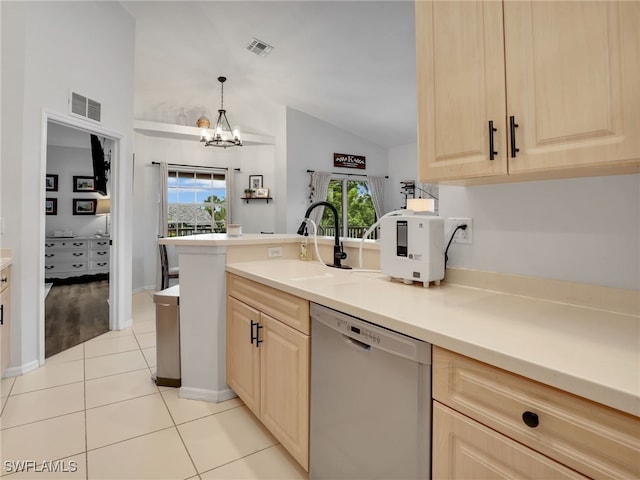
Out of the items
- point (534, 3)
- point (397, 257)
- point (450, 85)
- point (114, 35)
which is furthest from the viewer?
point (114, 35)

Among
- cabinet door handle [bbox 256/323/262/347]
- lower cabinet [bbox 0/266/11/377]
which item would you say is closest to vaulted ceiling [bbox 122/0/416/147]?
lower cabinet [bbox 0/266/11/377]

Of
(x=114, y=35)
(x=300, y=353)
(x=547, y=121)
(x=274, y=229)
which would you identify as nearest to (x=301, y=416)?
(x=300, y=353)

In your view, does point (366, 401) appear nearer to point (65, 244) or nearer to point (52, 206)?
point (65, 244)

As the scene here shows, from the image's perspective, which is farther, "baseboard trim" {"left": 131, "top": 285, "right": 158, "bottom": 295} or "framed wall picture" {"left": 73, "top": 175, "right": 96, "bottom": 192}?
"framed wall picture" {"left": 73, "top": 175, "right": 96, "bottom": 192}

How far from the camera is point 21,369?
2.62 metres

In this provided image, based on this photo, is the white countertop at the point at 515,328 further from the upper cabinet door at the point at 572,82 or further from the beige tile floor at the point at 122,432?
the beige tile floor at the point at 122,432

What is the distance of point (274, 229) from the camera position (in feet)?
21.4

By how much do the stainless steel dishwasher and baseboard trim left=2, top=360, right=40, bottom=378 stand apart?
258cm

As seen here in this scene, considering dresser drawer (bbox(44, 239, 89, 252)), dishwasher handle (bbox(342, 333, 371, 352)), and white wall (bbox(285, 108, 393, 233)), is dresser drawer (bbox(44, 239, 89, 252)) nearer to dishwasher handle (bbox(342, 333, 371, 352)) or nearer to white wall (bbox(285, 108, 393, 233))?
white wall (bbox(285, 108, 393, 233))

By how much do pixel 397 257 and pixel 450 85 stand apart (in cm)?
77

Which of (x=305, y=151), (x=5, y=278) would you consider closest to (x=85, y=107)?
(x=5, y=278)

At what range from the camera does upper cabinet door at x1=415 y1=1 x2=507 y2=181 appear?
1085 millimetres

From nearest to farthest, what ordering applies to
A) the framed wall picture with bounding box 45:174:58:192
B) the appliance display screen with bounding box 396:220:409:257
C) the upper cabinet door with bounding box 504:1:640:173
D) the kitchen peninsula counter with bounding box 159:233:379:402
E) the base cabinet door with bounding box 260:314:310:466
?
the upper cabinet door with bounding box 504:1:640:173 → the base cabinet door with bounding box 260:314:310:466 → the appliance display screen with bounding box 396:220:409:257 → the kitchen peninsula counter with bounding box 159:233:379:402 → the framed wall picture with bounding box 45:174:58:192

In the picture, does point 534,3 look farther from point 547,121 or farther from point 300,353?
point 300,353
